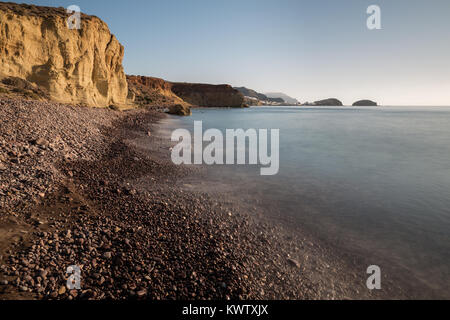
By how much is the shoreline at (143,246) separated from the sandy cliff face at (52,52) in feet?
57.4

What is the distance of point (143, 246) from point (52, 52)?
87.5 ft

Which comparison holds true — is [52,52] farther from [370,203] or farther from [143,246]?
[370,203]

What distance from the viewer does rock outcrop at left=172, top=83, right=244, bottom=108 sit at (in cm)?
13425

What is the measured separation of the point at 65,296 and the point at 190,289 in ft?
6.14

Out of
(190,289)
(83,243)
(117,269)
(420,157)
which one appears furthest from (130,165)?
(420,157)

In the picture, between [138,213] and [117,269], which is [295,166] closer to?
[138,213]

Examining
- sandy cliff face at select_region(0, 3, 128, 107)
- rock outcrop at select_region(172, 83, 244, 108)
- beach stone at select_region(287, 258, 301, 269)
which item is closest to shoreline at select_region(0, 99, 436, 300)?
beach stone at select_region(287, 258, 301, 269)

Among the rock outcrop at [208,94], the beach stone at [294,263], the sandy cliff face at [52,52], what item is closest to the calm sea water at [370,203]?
the beach stone at [294,263]

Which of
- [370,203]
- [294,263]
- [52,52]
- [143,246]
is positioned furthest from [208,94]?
[294,263]

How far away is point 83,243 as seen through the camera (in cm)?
423

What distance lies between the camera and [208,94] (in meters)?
134

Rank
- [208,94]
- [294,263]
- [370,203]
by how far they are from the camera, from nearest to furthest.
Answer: [294,263] < [370,203] < [208,94]

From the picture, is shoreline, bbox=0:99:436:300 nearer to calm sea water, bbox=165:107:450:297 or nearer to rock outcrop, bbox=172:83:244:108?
calm sea water, bbox=165:107:450:297

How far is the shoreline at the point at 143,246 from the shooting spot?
141 inches
